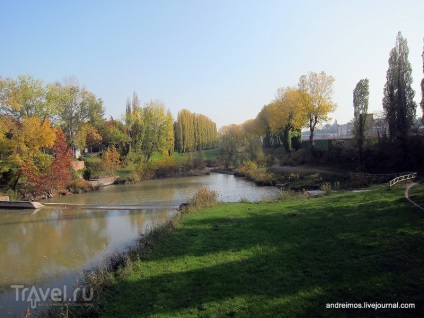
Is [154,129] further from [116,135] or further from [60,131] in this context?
[60,131]

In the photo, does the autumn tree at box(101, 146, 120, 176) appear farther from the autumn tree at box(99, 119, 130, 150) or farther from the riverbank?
the riverbank

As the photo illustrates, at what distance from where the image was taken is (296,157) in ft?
132

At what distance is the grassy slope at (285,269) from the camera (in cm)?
537

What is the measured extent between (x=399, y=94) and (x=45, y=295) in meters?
27.5

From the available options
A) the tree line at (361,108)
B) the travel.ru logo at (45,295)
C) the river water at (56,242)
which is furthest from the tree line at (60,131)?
the travel.ru logo at (45,295)

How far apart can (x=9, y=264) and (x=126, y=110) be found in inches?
1963

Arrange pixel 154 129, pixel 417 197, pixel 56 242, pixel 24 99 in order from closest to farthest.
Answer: pixel 417 197 → pixel 56 242 → pixel 24 99 → pixel 154 129

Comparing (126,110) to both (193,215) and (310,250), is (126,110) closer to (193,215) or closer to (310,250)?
(193,215)

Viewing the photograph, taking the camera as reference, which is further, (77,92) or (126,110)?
(126,110)

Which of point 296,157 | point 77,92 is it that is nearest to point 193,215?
point 296,157

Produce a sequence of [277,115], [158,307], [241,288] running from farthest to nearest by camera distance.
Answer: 1. [277,115]
2. [241,288]
3. [158,307]

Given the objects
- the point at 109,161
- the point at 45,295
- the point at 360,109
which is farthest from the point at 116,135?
the point at 45,295

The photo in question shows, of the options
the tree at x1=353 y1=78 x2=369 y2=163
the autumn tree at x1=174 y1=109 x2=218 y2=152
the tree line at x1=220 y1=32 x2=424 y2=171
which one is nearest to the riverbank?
the tree line at x1=220 y1=32 x2=424 y2=171

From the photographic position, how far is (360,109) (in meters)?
27.5
